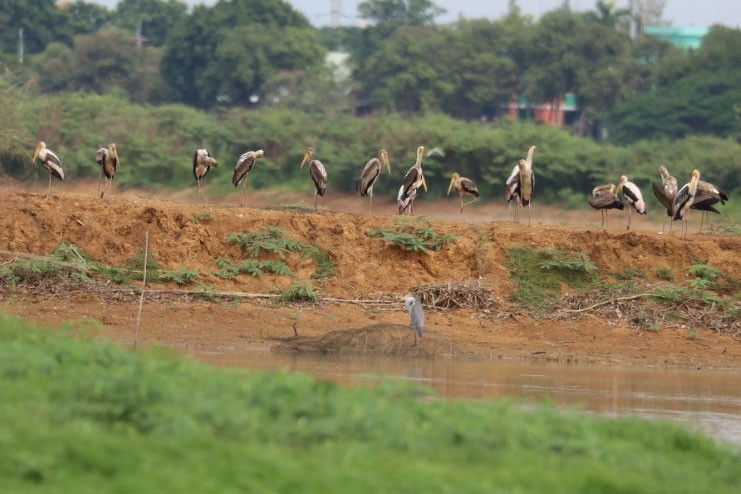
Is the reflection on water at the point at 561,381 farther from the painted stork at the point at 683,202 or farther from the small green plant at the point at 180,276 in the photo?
the painted stork at the point at 683,202

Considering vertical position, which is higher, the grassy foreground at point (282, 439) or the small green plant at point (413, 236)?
the grassy foreground at point (282, 439)

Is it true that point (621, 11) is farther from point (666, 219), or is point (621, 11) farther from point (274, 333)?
point (274, 333)

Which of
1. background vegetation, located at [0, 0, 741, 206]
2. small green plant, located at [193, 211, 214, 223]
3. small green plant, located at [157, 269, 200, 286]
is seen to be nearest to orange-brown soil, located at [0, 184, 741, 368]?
small green plant, located at [193, 211, 214, 223]

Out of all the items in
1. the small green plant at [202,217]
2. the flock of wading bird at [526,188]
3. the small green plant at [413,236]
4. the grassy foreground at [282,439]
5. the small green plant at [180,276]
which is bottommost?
the small green plant at [180,276]

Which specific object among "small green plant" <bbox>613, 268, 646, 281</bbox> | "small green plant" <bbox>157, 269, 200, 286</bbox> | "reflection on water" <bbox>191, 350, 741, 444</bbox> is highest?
"small green plant" <bbox>613, 268, 646, 281</bbox>

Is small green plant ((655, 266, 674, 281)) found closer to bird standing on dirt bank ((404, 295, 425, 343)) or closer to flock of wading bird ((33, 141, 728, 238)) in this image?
flock of wading bird ((33, 141, 728, 238))

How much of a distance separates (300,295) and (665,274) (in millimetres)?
5801

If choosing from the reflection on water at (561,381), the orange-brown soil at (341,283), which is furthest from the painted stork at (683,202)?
the reflection on water at (561,381)

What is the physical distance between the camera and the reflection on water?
14.5m

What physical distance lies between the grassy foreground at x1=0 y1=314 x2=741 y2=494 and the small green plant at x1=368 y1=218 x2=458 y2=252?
36.1ft

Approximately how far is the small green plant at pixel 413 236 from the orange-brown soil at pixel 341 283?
0.12m

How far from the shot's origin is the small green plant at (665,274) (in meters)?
22.8

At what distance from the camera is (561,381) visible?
16.9 meters

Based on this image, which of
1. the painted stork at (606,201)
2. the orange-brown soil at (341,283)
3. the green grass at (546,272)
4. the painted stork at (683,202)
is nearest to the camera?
the orange-brown soil at (341,283)
